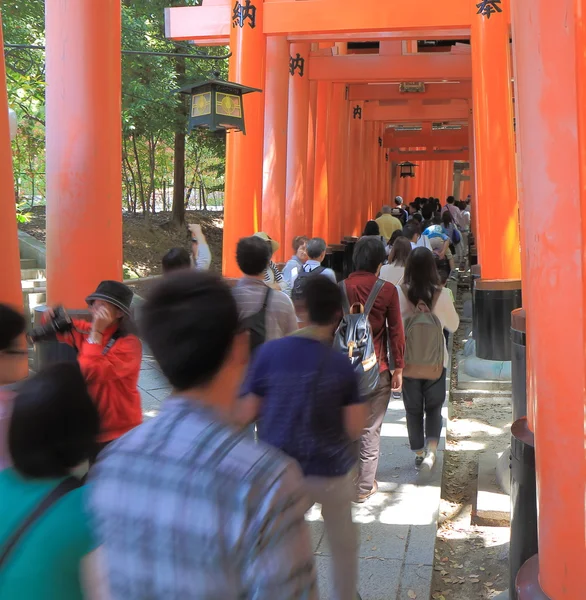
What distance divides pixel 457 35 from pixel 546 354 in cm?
855

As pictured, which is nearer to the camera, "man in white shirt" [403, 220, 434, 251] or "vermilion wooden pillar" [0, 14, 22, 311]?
"vermilion wooden pillar" [0, 14, 22, 311]

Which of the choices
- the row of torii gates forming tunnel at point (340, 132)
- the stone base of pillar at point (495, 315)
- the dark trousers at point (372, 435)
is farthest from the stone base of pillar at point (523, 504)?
the stone base of pillar at point (495, 315)

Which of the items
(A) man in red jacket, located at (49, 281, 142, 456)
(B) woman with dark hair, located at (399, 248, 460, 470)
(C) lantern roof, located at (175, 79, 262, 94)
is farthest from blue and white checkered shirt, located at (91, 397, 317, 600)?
(C) lantern roof, located at (175, 79, 262, 94)

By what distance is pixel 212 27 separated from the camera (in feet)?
37.1

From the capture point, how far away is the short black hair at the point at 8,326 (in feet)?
8.76

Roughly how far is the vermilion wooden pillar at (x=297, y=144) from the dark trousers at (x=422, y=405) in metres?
8.13

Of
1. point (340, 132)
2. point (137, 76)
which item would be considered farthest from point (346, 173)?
point (137, 76)

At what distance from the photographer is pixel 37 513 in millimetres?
1632

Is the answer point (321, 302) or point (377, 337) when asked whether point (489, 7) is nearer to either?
point (377, 337)

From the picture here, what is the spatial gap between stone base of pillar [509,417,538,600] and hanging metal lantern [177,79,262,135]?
4.95m

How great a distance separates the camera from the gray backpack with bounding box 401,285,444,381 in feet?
15.9

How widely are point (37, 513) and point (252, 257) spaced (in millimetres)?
2623

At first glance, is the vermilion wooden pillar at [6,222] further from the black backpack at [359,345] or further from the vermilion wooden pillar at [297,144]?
the vermilion wooden pillar at [297,144]

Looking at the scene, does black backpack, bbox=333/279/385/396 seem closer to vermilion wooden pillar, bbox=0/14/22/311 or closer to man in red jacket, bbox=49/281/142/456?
man in red jacket, bbox=49/281/142/456
